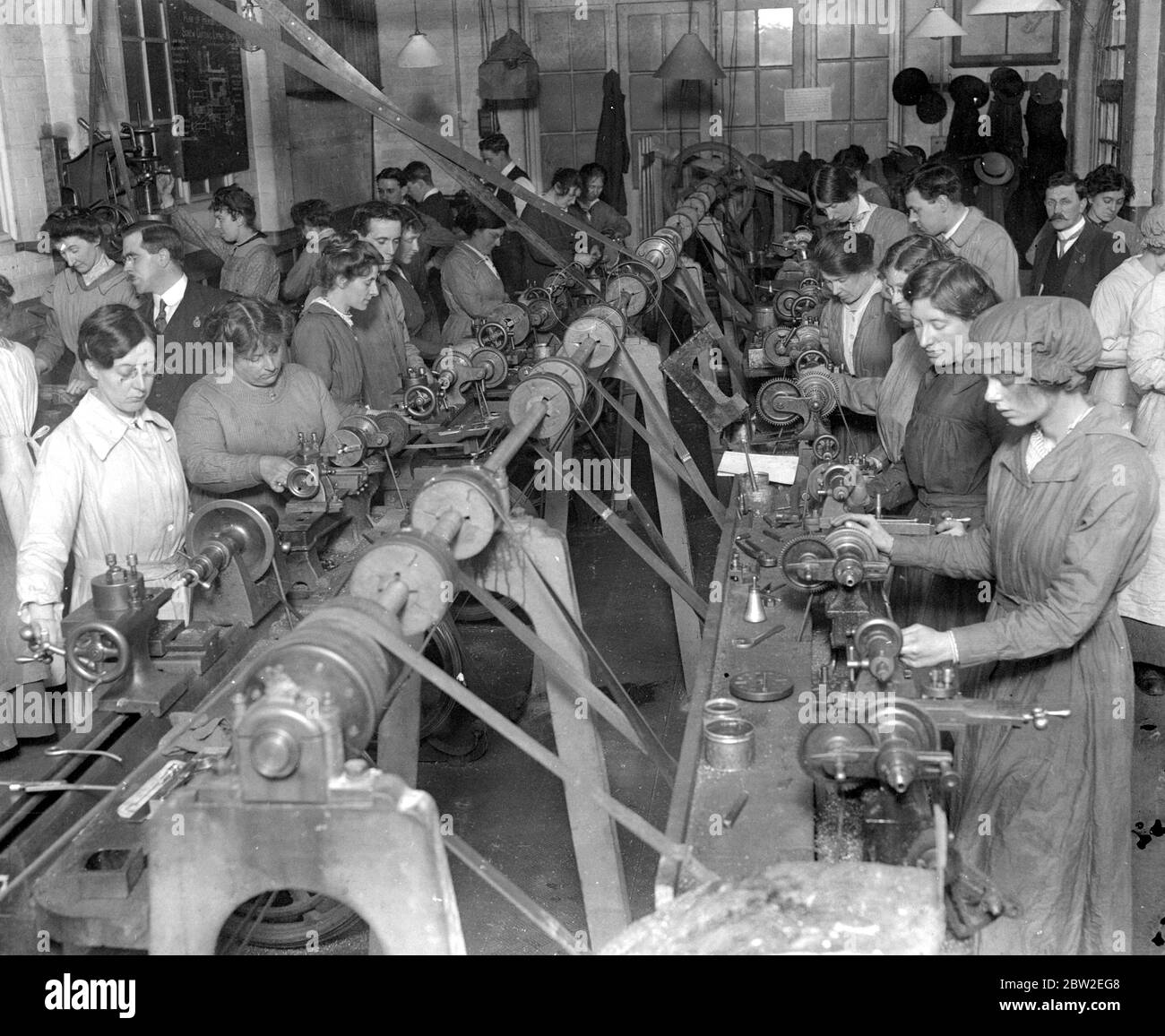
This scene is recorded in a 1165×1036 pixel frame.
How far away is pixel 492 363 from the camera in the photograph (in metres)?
5.64

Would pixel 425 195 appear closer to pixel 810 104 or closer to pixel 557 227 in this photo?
pixel 557 227

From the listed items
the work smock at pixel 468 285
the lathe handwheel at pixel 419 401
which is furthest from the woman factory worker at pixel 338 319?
the work smock at pixel 468 285

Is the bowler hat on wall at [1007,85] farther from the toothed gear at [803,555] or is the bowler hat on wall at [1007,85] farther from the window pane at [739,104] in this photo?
the toothed gear at [803,555]

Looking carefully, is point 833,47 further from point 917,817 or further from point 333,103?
point 917,817

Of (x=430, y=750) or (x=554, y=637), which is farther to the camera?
(x=430, y=750)

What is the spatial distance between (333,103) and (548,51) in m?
2.43

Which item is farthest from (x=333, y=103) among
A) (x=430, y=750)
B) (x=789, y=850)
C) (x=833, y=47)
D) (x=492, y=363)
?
(x=789, y=850)

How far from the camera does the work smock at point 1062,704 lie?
276cm

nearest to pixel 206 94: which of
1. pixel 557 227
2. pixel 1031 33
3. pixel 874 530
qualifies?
pixel 557 227

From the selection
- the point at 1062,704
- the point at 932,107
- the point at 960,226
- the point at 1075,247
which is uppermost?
the point at 932,107

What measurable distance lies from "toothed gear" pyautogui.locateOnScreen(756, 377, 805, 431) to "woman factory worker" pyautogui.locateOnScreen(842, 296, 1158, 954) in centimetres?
176

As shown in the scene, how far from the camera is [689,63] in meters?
12.0

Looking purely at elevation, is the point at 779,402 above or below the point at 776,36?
below

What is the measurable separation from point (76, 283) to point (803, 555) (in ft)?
13.8
